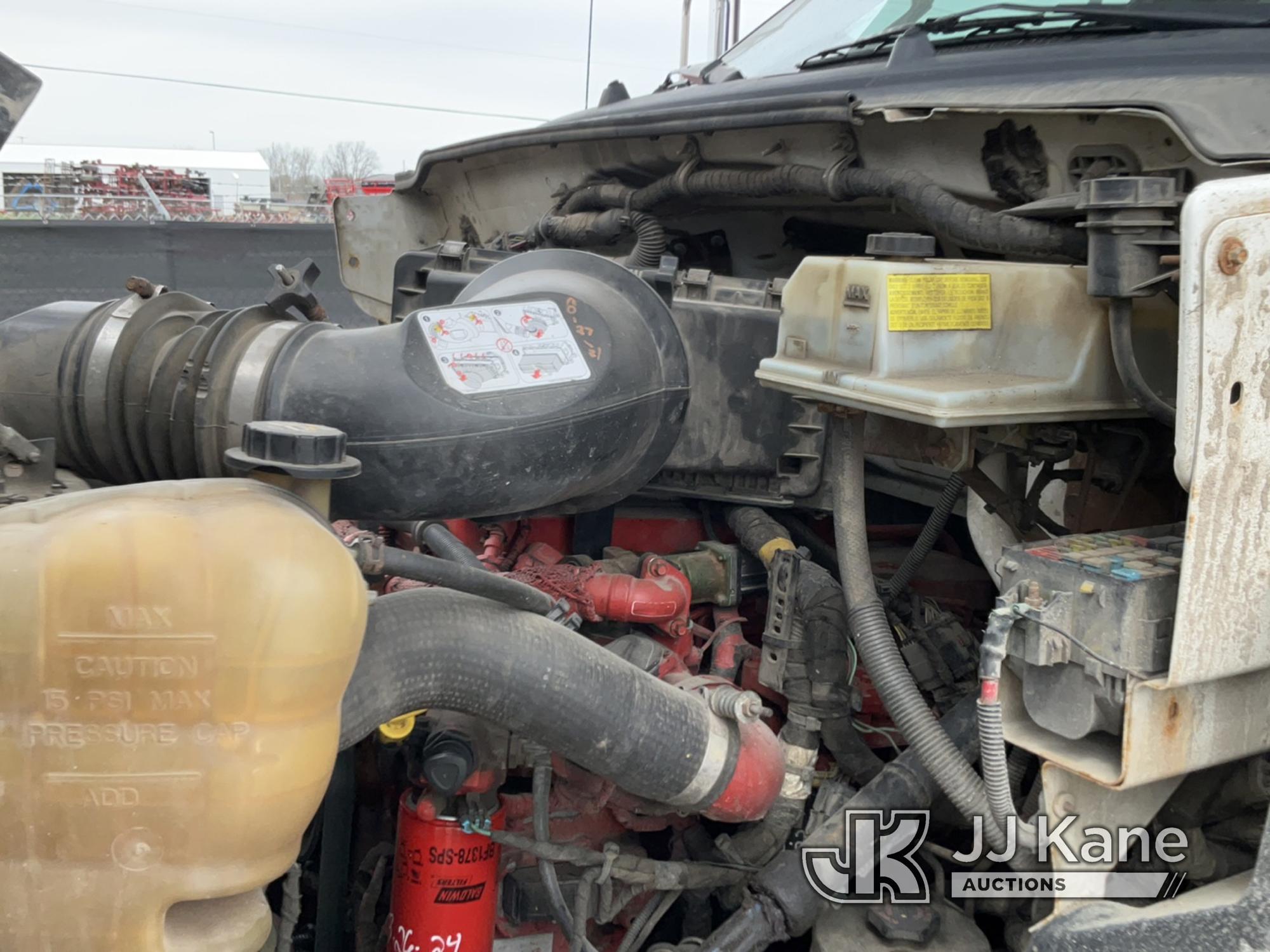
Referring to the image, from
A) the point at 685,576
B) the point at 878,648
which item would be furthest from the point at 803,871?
the point at 685,576

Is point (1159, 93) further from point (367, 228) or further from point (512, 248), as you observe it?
point (367, 228)

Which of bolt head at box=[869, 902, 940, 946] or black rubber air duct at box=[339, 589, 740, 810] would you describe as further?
bolt head at box=[869, 902, 940, 946]

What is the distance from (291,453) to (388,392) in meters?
0.31

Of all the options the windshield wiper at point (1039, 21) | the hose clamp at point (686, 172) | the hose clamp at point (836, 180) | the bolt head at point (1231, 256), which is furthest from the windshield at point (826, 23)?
the bolt head at point (1231, 256)

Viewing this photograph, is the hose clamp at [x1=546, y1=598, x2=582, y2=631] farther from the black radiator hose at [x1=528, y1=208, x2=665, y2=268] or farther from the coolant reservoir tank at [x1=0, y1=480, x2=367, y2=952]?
the black radiator hose at [x1=528, y1=208, x2=665, y2=268]

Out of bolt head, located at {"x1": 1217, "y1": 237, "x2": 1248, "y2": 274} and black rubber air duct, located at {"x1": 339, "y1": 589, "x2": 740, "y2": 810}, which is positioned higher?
bolt head, located at {"x1": 1217, "y1": 237, "x2": 1248, "y2": 274}

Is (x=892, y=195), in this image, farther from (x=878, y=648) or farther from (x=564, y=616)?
(x=564, y=616)

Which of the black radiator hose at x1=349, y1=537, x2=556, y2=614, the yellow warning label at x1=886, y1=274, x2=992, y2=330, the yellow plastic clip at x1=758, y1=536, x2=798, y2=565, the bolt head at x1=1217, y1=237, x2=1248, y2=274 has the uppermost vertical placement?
the bolt head at x1=1217, y1=237, x2=1248, y2=274

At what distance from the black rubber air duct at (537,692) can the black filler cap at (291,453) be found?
0.26 meters

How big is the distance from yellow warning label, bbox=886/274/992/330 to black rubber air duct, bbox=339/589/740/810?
64 cm

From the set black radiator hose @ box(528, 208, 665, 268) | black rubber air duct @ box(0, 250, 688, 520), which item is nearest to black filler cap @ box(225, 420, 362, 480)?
black rubber air duct @ box(0, 250, 688, 520)

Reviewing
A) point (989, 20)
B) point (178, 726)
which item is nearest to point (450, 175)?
point (989, 20)

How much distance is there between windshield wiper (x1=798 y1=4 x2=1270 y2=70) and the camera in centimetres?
175

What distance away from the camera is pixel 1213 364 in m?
1.20
